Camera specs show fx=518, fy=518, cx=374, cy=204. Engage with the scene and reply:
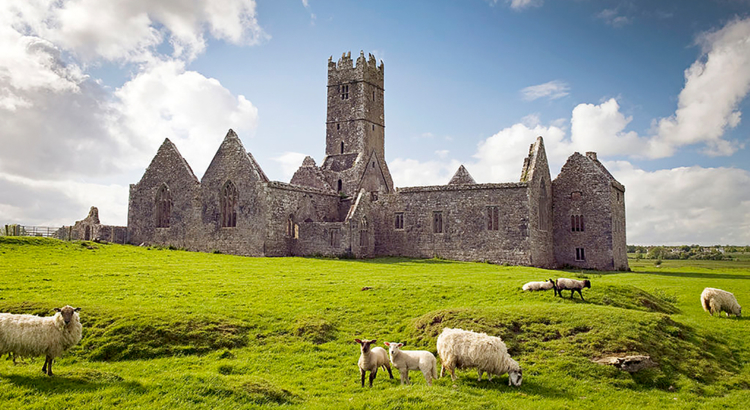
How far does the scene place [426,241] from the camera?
154ft

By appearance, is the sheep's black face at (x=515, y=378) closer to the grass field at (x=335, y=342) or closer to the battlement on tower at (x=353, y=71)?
the grass field at (x=335, y=342)

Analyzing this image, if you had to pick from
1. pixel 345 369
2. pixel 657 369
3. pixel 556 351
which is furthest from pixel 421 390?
pixel 657 369

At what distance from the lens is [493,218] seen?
4475 centimetres

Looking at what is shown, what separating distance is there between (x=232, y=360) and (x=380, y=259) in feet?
97.8

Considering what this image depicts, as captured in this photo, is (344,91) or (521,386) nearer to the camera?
(521,386)

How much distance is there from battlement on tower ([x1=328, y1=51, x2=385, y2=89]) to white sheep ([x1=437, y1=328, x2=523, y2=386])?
189 ft

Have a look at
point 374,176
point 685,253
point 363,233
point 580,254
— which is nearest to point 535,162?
point 580,254

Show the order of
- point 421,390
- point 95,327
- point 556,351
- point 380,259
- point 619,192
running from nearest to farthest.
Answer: point 421,390, point 556,351, point 95,327, point 380,259, point 619,192

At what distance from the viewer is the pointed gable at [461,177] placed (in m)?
55.8

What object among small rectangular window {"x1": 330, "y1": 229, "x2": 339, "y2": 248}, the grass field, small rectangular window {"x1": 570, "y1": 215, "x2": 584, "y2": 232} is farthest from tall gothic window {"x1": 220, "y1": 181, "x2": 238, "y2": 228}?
small rectangular window {"x1": 570, "y1": 215, "x2": 584, "y2": 232}

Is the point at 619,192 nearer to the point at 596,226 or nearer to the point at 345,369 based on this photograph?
the point at 596,226

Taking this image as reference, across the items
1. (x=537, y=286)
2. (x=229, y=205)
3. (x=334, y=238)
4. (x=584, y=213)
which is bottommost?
(x=537, y=286)

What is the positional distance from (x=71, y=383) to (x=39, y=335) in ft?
5.61

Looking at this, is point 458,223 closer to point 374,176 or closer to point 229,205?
point 374,176
